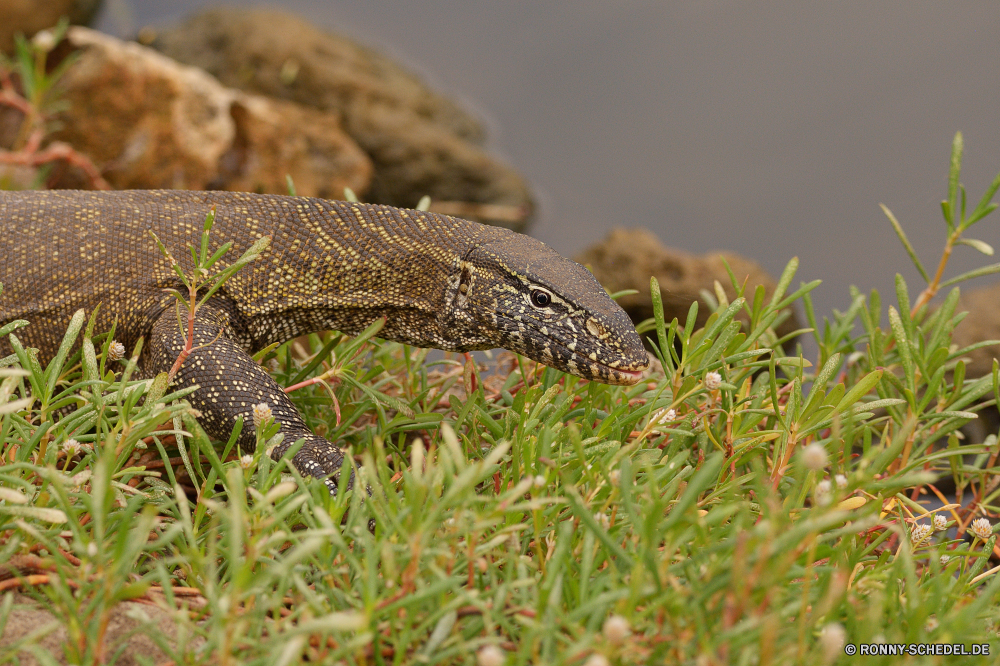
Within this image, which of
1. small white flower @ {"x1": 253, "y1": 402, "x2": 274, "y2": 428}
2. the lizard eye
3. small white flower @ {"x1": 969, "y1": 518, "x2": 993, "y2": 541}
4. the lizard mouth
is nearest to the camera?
small white flower @ {"x1": 253, "y1": 402, "x2": 274, "y2": 428}

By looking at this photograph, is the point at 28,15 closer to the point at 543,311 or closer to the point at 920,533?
the point at 543,311

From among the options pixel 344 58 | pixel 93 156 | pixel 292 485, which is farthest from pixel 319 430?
A: pixel 344 58

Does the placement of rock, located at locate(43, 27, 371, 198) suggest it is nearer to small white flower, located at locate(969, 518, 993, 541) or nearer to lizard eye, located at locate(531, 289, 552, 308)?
lizard eye, located at locate(531, 289, 552, 308)

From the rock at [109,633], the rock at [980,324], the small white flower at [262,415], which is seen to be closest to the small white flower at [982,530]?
the small white flower at [262,415]

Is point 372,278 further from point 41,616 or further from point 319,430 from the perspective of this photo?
point 41,616

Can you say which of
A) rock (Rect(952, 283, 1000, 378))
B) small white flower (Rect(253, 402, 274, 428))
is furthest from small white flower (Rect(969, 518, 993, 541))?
rock (Rect(952, 283, 1000, 378))

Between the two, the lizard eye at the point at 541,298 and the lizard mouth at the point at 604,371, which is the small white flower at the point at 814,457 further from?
the lizard eye at the point at 541,298
